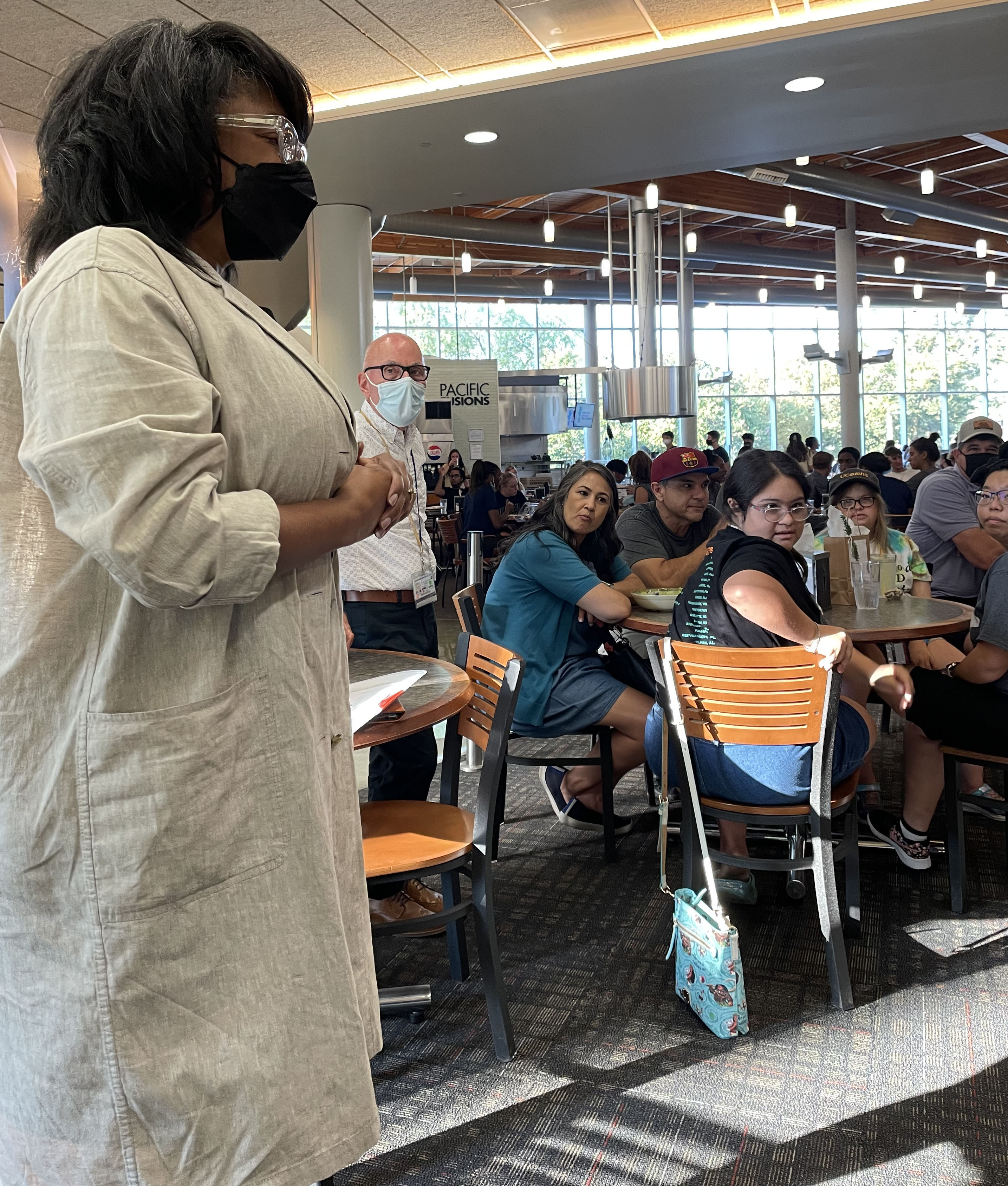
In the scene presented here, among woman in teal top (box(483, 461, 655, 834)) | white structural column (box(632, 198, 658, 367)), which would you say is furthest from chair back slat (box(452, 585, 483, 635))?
white structural column (box(632, 198, 658, 367))

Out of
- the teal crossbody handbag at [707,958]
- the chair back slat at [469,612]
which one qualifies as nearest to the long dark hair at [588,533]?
the chair back slat at [469,612]

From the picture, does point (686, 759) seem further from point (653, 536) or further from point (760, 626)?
point (653, 536)

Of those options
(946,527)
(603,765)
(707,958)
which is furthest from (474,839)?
(946,527)

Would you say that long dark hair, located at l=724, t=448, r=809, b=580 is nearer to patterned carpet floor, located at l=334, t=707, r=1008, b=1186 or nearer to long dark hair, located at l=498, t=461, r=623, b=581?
long dark hair, located at l=498, t=461, r=623, b=581

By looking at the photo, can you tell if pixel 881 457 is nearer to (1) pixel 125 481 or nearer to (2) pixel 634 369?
(2) pixel 634 369

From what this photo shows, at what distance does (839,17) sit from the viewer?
464 cm

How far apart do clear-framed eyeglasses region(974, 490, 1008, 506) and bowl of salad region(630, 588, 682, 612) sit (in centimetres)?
134

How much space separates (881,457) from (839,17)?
3.48 m

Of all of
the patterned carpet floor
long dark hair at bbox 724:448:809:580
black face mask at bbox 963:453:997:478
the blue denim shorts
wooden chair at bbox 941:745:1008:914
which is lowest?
the patterned carpet floor

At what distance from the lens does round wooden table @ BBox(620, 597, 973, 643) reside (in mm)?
3023

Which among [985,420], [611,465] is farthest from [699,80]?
[611,465]

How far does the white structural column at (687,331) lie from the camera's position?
51.7ft

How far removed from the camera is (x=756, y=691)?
7.96 feet

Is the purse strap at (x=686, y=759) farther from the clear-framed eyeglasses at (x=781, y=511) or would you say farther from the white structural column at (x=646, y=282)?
the white structural column at (x=646, y=282)
